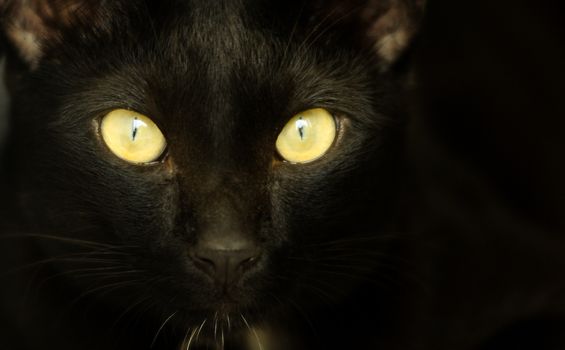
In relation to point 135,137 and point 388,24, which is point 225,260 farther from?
point 388,24

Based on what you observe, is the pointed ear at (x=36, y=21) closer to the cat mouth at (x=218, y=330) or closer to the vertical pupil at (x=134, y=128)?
the vertical pupil at (x=134, y=128)

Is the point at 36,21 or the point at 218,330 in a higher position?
the point at 36,21

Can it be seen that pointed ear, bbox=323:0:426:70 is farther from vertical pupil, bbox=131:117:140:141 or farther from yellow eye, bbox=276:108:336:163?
vertical pupil, bbox=131:117:140:141

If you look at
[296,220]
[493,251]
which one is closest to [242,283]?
[296,220]

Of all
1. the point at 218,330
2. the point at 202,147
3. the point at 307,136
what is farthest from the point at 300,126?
the point at 218,330

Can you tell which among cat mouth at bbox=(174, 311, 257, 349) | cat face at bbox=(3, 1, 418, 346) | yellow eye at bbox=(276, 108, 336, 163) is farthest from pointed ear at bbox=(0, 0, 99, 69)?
cat mouth at bbox=(174, 311, 257, 349)

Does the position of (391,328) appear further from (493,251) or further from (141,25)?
(141,25)
